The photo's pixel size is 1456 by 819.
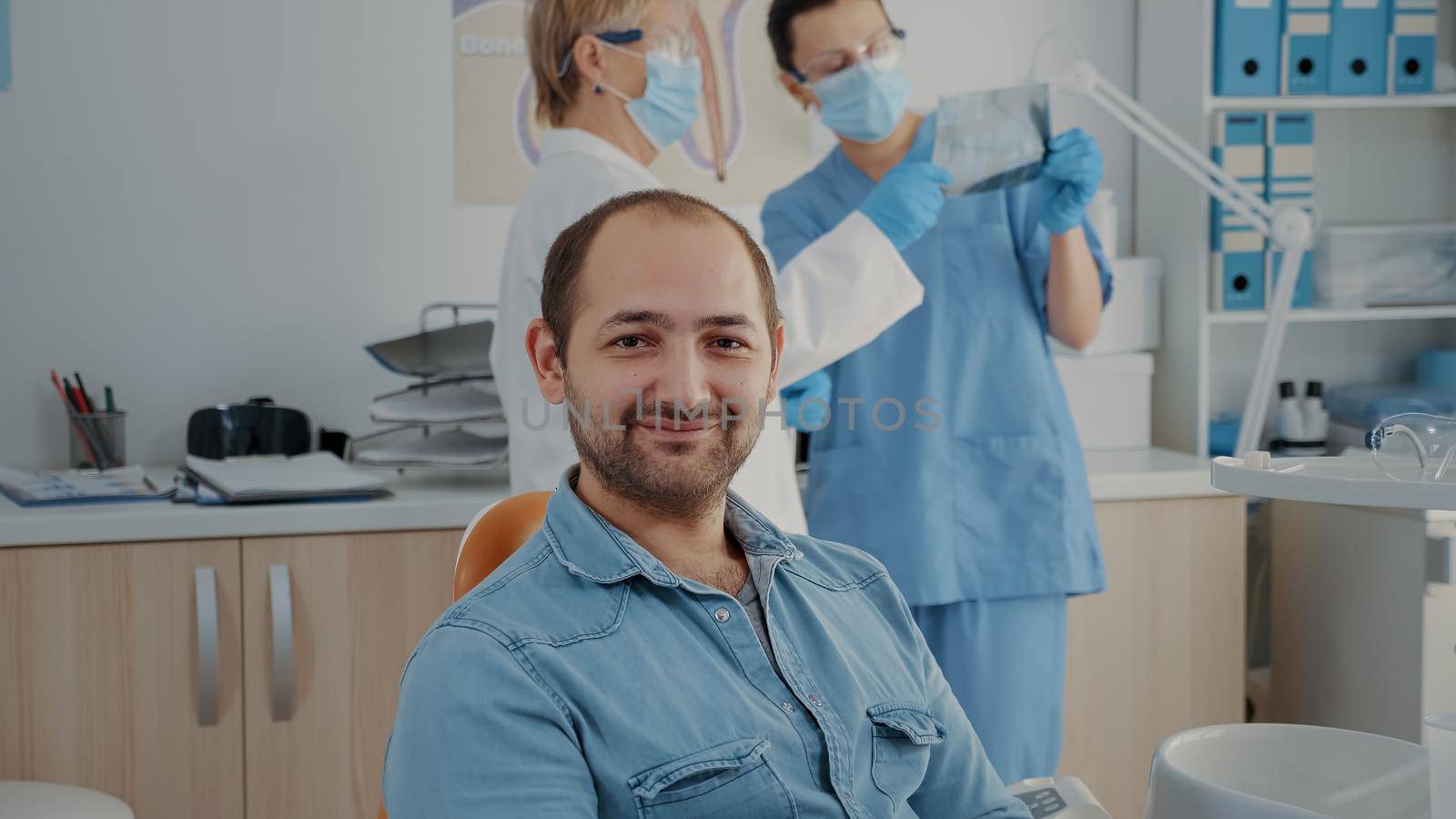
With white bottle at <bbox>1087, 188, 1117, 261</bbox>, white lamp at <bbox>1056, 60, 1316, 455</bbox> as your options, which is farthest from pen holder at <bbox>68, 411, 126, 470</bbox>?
white bottle at <bbox>1087, 188, 1117, 261</bbox>

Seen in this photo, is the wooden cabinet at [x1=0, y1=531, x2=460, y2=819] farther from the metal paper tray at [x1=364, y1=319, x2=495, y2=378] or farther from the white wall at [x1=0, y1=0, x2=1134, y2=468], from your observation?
the white wall at [x1=0, y1=0, x2=1134, y2=468]

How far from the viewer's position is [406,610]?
1.99m

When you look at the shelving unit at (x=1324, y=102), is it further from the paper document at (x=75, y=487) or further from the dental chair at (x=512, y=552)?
the paper document at (x=75, y=487)

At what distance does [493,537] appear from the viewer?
3.75 ft

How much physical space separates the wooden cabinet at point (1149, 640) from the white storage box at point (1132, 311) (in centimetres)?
39

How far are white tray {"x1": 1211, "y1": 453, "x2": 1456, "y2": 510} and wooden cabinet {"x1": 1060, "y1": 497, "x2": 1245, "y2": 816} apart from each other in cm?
135

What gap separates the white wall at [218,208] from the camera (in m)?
2.28

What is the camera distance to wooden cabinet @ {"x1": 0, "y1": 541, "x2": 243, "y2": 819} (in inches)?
73.6

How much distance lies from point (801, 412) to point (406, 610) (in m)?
0.71

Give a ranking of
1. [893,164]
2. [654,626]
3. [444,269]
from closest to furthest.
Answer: [654,626] → [893,164] → [444,269]

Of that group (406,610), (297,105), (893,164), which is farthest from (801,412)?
(297,105)

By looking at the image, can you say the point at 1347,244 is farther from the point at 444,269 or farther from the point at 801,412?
the point at 444,269

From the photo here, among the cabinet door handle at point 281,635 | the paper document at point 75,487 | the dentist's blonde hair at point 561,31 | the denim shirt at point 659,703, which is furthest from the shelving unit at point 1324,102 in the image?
the paper document at point 75,487

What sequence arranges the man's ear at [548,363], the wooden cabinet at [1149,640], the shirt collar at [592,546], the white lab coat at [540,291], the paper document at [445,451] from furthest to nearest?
the wooden cabinet at [1149,640] → the paper document at [445,451] → the white lab coat at [540,291] → the man's ear at [548,363] → the shirt collar at [592,546]
